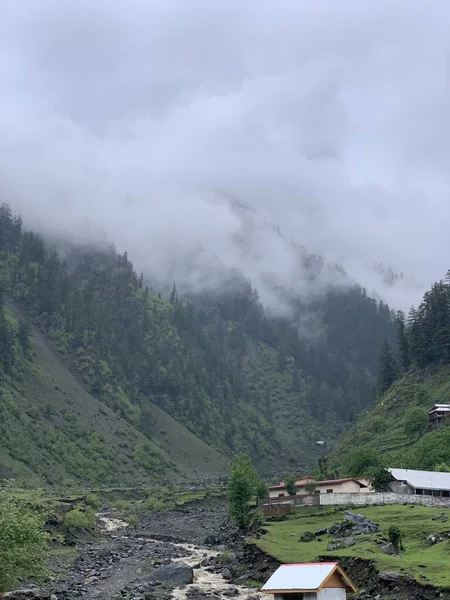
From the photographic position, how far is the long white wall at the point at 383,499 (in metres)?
104

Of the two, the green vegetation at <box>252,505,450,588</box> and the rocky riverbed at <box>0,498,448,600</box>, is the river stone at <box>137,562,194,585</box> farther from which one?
the green vegetation at <box>252,505,450,588</box>

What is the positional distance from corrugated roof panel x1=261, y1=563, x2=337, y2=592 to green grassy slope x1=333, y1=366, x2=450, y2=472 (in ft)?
285

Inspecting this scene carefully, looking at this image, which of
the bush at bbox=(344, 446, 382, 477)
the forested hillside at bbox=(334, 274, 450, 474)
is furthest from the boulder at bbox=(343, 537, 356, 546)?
the forested hillside at bbox=(334, 274, 450, 474)

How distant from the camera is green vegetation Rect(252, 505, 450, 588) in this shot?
59228 mm

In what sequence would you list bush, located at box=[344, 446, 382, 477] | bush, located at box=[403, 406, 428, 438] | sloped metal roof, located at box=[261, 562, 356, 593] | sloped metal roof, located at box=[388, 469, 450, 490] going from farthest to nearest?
bush, located at box=[403, 406, 428, 438] → bush, located at box=[344, 446, 382, 477] → sloped metal roof, located at box=[388, 469, 450, 490] → sloped metal roof, located at box=[261, 562, 356, 593]

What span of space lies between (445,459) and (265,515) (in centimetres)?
3940

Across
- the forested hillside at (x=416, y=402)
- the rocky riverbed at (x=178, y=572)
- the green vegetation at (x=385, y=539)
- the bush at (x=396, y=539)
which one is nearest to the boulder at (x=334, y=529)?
the green vegetation at (x=385, y=539)

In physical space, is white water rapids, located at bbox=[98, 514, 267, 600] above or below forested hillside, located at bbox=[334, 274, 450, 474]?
below

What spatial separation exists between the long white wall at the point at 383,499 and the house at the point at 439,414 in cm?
5100

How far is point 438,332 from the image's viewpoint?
187250 mm

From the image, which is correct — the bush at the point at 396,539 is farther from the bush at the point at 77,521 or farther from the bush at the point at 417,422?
the bush at the point at 417,422

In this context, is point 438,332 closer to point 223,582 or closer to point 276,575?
point 223,582

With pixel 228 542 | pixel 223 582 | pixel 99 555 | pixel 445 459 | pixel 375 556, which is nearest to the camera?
pixel 375 556

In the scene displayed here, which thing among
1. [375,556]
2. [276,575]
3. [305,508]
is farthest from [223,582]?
[305,508]
